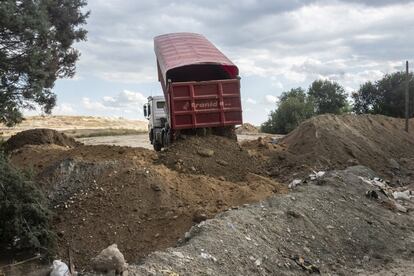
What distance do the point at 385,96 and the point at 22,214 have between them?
4255cm

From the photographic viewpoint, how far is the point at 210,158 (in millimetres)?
14016

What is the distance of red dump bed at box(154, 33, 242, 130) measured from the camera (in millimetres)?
16094

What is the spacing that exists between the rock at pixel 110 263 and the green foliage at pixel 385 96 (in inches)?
1649

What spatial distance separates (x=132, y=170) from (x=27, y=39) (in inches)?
557

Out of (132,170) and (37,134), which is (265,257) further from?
(37,134)

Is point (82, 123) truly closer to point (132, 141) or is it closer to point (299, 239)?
point (132, 141)

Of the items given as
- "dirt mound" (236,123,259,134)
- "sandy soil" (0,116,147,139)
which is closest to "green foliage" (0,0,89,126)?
"dirt mound" (236,123,259,134)

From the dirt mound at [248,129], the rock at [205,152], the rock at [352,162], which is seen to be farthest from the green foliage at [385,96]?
the rock at [205,152]

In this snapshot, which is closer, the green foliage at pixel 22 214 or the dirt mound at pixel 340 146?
the green foliage at pixel 22 214

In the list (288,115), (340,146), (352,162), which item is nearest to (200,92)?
(352,162)

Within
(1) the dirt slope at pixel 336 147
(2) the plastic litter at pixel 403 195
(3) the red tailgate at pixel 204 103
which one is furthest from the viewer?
(1) the dirt slope at pixel 336 147

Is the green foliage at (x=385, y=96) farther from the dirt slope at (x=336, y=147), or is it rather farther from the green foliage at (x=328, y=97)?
the dirt slope at (x=336, y=147)

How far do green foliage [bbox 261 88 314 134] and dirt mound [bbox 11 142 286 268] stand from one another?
1366 inches

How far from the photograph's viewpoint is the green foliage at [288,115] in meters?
46.5
